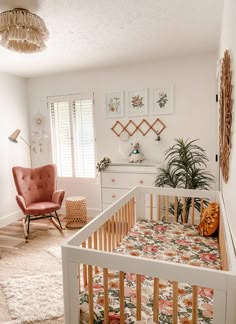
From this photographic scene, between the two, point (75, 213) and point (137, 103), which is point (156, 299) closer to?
point (75, 213)

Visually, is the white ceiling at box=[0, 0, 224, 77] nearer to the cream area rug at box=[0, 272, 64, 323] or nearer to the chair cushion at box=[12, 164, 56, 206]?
the chair cushion at box=[12, 164, 56, 206]

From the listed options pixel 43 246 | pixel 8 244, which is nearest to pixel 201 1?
pixel 43 246

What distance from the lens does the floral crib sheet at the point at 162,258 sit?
1337 mm

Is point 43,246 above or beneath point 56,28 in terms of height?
beneath

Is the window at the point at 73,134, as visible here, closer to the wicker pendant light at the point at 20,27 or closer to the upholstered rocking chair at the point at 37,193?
the upholstered rocking chair at the point at 37,193

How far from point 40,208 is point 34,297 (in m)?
1.47

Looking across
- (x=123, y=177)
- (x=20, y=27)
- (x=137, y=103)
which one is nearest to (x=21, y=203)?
(x=123, y=177)

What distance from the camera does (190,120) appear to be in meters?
3.71

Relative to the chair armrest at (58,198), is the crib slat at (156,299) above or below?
above

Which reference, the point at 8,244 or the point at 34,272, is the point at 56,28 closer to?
the point at 34,272

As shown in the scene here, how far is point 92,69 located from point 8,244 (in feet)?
9.42

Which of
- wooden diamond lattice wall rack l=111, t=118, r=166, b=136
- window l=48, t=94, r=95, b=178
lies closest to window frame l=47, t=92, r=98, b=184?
window l=48, t=94, r=95, b=178

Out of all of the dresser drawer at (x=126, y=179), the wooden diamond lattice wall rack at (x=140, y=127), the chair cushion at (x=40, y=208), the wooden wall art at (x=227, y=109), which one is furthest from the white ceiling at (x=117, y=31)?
the chair cushion at (x=40, y=208)

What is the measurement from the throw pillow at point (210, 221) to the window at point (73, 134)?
8.00ft
